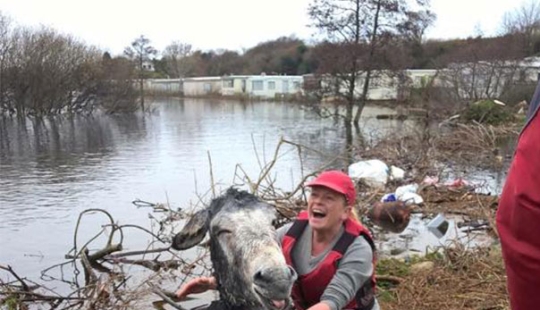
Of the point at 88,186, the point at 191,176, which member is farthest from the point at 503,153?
the point at 88,186

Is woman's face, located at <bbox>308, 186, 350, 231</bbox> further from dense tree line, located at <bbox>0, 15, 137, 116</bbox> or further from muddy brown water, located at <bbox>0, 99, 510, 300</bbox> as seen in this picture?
dense tree line, located at <bbox>0, 15, 137, 116</bbox>

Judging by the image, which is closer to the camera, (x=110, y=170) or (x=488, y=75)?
(x=110, y=170)

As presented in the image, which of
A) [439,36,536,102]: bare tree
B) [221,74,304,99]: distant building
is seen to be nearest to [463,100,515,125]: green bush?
[439,36,536,102]: bare tree

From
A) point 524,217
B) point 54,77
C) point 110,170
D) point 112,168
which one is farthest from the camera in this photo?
point 54,77

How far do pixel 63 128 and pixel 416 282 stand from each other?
37052 mm

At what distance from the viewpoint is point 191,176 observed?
19.2 m

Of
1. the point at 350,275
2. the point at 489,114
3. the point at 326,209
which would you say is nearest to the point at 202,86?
the point at 489,114

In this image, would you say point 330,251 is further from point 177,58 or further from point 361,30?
point 177,58

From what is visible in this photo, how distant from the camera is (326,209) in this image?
350 centimetres

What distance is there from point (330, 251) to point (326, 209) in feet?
0.82

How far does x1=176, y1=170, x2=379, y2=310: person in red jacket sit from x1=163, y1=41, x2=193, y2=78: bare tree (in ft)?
380

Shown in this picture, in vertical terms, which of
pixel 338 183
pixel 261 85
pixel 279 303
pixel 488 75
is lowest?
pixel 261 85

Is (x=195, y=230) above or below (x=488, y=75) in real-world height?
above

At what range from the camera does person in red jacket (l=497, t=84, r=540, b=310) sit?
4.44 ft
